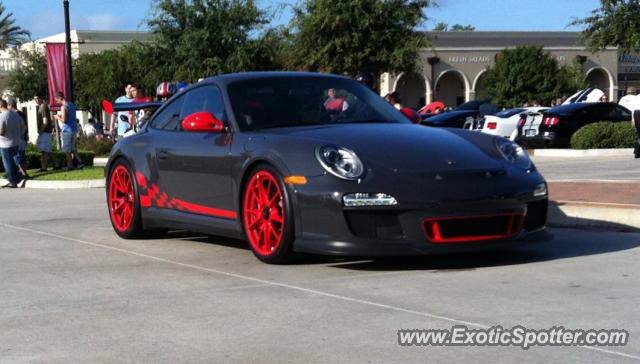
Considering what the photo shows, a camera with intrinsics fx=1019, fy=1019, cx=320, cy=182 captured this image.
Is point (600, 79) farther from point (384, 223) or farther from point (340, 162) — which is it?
point (384, 223)

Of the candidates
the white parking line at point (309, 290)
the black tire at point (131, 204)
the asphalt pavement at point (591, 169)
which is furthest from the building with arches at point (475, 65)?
the white parking line at point (309, 290)

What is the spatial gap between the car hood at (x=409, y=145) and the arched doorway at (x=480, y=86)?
5962cm

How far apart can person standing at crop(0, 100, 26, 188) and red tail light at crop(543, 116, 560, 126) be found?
1422 cm

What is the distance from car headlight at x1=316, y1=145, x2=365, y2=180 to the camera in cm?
682

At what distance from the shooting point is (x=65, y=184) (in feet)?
57.0

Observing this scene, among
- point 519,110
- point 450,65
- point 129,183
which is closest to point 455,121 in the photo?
point 519,110

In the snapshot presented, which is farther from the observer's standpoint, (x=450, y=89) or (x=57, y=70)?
(x=450, y=89)

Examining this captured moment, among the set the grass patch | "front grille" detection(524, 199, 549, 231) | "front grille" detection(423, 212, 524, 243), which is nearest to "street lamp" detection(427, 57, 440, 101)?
the grass patch

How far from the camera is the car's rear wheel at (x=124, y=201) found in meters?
9.12

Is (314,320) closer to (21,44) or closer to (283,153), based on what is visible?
(283,153)

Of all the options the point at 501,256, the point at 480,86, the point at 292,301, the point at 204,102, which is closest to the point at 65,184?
the point at 204,102

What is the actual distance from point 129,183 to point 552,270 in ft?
13.5

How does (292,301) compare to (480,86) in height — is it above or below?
below

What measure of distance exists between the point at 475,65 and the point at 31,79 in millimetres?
28748
